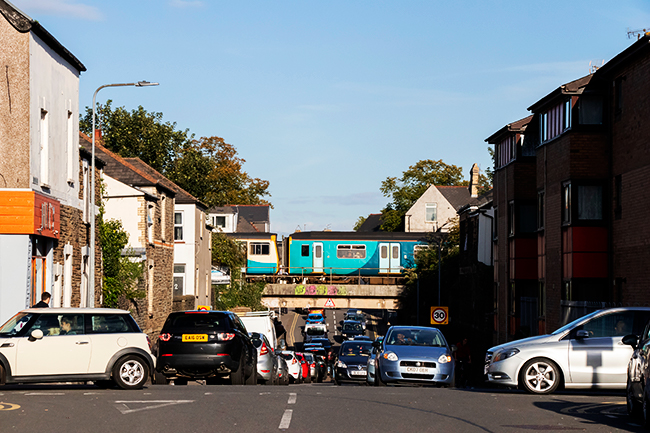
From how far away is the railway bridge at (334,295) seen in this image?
5681 cm

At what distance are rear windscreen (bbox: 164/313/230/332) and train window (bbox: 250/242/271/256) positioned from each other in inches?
1912

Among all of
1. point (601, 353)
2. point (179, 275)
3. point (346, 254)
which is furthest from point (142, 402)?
point (346, 254)

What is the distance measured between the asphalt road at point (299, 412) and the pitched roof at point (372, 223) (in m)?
96.2

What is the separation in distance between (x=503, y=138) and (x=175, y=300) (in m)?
18.7

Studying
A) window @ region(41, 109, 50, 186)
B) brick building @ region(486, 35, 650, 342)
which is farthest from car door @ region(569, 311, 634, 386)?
window @ region(41, 109, 50, 186)

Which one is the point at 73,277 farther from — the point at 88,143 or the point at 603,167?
the point at 603,167

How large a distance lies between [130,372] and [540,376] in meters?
7.48

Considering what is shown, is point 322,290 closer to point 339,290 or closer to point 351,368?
point 339,290

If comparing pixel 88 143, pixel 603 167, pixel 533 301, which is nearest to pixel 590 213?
pixel 603 167

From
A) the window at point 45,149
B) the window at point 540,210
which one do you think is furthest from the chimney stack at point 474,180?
the window at point 45,149

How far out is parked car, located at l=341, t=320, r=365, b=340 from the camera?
63250mm

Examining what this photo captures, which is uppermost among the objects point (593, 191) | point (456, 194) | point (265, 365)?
point (456, 194)

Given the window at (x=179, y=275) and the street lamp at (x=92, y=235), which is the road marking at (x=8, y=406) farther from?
the window at (x=179, y=275)

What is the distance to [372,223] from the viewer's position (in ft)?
373
